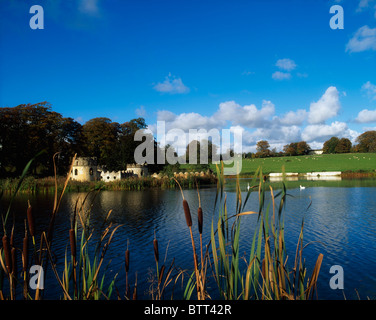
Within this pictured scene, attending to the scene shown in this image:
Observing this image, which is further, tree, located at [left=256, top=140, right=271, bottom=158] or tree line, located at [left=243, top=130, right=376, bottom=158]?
tree, located at [left=256, top=140, right=271, bottom=158]

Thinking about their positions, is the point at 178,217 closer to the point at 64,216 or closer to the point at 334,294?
the point at 64,216

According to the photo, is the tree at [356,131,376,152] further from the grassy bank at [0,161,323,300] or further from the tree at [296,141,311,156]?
the grassy bank at [0,161,323,300]

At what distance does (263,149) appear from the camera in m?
95.5

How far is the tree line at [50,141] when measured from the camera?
34031 mm

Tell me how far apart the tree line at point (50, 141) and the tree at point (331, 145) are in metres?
71.6

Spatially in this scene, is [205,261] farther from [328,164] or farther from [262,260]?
[328,164]

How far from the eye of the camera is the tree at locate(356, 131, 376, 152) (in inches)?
3320

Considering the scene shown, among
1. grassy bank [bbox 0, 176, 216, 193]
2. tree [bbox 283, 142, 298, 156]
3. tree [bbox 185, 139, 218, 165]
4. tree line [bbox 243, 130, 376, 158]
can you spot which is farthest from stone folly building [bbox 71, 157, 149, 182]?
tree [bbox 283, 142, 298, 156]

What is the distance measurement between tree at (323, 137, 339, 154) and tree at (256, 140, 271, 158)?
1872cm

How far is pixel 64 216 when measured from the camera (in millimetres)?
14797

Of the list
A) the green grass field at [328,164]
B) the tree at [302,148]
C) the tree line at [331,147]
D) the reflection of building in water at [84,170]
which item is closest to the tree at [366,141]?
the tree line at [331,147]

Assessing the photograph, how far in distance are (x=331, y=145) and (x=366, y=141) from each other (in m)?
10.1
